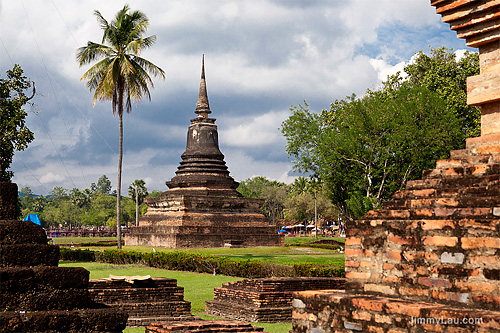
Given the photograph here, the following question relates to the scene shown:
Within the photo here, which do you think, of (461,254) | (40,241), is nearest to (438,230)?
(461,254)

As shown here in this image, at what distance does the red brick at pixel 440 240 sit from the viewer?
599 cm

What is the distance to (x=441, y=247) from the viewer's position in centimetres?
609

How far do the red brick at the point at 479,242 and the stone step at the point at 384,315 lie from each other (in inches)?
23.4

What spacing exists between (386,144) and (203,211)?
11179 millimetres

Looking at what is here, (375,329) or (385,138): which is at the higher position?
(385,138)

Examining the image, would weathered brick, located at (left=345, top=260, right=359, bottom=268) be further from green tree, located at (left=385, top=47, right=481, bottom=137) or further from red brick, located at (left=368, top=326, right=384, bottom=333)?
green tree, located at (left=385, top=47, right=481, bottom=137)

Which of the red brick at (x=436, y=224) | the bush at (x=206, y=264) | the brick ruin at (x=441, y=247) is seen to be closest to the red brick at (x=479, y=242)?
the brick ruin at (x=441, y=247)

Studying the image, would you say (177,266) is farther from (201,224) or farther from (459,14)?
(459,14)

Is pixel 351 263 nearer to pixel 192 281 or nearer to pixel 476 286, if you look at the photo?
pixel 476 286

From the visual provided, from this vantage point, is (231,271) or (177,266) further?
(177,266)

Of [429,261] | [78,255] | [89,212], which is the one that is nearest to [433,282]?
[429,261]

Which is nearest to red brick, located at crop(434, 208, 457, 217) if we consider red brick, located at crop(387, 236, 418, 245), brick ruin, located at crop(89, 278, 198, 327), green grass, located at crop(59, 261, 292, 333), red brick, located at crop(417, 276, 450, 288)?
red brick, located at crop(387, 236, 418, 245)

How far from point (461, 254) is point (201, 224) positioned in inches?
1090

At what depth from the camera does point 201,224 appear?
33.1 meters
